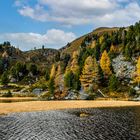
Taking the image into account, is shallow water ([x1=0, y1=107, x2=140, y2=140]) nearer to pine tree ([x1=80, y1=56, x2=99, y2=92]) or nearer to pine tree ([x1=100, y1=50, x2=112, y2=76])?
pine tree ([x1=80, y1=56, x2=99, y2=92])

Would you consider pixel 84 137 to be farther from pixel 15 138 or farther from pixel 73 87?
pixel 73 87

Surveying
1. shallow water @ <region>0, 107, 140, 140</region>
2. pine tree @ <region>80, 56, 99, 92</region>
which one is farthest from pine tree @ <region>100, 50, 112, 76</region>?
shallow water @ <region>0, 107, 140, 140</region>

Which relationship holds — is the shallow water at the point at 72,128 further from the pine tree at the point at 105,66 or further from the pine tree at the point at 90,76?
the pine tree at the point at 105,66

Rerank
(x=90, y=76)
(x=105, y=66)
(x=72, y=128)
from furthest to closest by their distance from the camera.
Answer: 1. (x=105, y=66)
2. (x=90, y=76)
3. (x=72, y=128)

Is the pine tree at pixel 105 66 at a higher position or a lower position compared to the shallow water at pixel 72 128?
higher

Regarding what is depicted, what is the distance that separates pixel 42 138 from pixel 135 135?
16195 mm

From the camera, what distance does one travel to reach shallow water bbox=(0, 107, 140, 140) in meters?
55.0

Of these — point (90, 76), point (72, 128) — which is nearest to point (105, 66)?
point (90, 76)

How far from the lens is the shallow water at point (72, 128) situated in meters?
55.0

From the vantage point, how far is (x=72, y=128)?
210 ft

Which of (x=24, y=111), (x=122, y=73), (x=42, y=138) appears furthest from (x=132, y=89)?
(x=42, y=138)

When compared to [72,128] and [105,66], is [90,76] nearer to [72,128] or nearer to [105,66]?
[105,66]

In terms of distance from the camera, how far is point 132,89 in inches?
6009

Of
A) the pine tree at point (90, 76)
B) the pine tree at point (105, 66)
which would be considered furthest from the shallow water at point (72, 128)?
the pine tree at point (105, 66)
